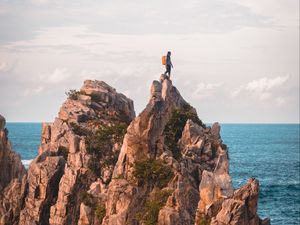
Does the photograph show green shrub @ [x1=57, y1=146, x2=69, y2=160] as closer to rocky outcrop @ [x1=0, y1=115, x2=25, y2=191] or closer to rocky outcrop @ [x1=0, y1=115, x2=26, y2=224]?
rocky outcrop @ [x1=0, y1=115, x2=26, y2=224]

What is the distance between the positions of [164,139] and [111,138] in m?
11.9

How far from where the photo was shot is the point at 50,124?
95.9 metres

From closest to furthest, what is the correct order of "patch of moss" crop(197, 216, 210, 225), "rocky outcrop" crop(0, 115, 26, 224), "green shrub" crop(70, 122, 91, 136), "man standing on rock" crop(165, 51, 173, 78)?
"patch of moss" crop(197, 216, 210, 225) → "man standing on rock" crop(165, 51, 173, 78) → "rocky outcrop" crop(0, 115, 26, 224) → "green shrub" crop(70, 122, 91, 136)

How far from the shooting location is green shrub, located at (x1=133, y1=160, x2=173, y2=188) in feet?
233

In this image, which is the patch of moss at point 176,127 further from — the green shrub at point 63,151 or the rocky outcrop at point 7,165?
the rocky outcrop at point 7,165

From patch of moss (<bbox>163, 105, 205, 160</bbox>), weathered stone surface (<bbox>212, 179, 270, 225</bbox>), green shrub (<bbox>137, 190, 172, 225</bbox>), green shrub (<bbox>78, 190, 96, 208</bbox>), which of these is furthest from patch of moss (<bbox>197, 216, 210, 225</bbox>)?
green shrub (<bbox>78, 190, 96, 208</bbox>)

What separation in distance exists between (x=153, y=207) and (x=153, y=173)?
13.6ft

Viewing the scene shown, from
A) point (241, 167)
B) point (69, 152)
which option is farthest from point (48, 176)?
point (241, 167)

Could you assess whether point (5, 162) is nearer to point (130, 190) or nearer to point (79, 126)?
point (79, 126)

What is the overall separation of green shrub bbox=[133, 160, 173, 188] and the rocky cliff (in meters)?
0.09

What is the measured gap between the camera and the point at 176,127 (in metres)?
80.6

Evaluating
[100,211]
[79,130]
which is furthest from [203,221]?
[79,130]

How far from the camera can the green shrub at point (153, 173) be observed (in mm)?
71062

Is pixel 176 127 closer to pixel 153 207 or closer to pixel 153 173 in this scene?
pixel 153 173
